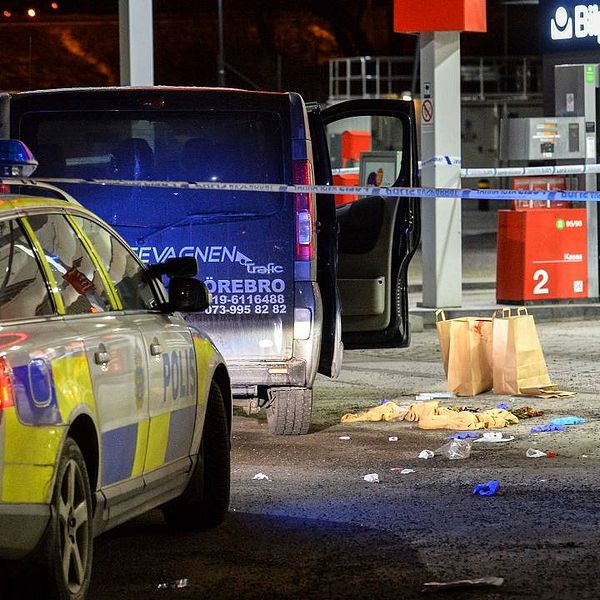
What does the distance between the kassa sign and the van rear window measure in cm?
975

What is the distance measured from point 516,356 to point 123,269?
4.90 meters

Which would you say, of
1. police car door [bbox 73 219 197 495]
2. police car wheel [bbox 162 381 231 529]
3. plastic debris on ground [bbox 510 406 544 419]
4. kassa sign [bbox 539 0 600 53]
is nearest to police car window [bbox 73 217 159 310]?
police car door [bbox 73 219 197 495]

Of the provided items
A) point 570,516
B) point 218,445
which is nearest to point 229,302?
point 218,445

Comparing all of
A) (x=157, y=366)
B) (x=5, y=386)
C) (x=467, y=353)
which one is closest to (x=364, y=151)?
(x=467, y=353)

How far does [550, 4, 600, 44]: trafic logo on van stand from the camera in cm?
1858

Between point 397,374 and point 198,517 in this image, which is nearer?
point 198,517

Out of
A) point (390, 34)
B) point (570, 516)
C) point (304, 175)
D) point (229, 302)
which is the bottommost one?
point (570, 516)

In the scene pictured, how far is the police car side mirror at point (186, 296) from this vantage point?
7.14 meters

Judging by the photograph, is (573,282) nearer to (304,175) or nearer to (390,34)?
(304,175)

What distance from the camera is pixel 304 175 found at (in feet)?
31.4

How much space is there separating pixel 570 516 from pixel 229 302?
9.59 ft

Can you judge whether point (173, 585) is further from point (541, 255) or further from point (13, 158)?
point (541, 255)

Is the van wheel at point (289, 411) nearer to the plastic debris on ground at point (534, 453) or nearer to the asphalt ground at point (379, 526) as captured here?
the asphalt ground at point (379, 526)

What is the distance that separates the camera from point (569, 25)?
1880cm
